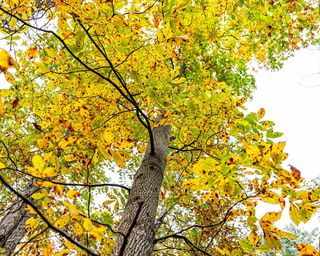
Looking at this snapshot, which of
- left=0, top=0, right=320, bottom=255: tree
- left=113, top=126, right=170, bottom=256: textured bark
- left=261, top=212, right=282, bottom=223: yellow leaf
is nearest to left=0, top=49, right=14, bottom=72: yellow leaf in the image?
left=0, top=0, right=320, bottom=255: tree

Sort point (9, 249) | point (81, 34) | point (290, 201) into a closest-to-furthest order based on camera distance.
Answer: point (290, 201), point (81, 34), point (9, 249)

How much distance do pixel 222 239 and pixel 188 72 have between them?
4.08 m

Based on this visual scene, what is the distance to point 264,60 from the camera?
6.18 metres

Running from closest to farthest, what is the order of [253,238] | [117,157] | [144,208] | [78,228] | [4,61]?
[4,61]
[78,228]
[253,238]
[117,157]
[144,208]

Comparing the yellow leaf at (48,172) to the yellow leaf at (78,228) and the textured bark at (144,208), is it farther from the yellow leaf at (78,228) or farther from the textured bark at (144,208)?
the textured bark at (144,208)

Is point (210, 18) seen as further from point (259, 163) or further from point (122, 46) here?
point (259, 163)

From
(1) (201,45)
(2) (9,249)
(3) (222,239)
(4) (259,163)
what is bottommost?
(2) (9,249)

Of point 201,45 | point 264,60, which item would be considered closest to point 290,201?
point 201,45

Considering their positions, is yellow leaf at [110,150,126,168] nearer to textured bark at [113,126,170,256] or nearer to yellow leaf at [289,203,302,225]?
textured bark at [113,126,170,256]

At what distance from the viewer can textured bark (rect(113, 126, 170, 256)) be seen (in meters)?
1.79

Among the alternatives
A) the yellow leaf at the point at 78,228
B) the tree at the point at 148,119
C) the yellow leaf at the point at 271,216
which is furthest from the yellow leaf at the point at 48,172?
the yellow leaf at the point at 271,216

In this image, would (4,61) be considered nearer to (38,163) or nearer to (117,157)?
(38,163)

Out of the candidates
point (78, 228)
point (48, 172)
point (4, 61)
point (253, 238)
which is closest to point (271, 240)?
point (253, 238)

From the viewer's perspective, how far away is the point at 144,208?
6.94 feet
